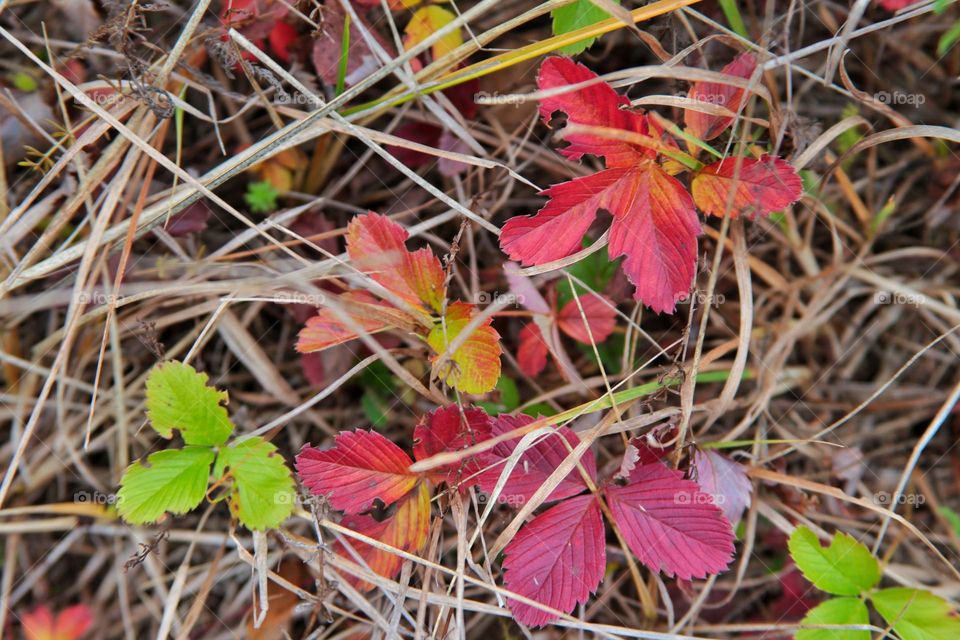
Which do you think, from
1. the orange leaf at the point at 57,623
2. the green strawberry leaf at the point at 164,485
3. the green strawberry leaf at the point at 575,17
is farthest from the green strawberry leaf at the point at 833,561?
the orange leaf at the point at 57,623

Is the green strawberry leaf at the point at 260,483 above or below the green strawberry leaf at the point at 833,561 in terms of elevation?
above

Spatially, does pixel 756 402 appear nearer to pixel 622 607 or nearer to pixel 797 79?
pixel 622 607

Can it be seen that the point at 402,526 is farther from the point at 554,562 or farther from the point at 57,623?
the point at 57,623

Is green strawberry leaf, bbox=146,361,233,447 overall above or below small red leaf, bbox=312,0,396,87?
below

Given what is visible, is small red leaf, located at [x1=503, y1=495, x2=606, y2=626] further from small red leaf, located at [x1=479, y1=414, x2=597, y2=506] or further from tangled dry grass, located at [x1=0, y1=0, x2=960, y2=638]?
tangled dry grass, located at [x1=0, y1=0, x2=960, y2=638]

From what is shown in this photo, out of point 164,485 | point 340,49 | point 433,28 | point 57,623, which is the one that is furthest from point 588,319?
point 57,623

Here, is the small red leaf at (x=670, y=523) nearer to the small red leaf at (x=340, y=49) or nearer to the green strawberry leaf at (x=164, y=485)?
the green strawberry leaf at (x=164, y=485)

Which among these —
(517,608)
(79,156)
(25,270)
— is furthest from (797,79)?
(25,270)

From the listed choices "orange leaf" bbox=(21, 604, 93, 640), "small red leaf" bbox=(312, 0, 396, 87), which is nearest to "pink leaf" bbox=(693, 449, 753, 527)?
"small red leaf" bbox=(312, 0, 396, 87)
